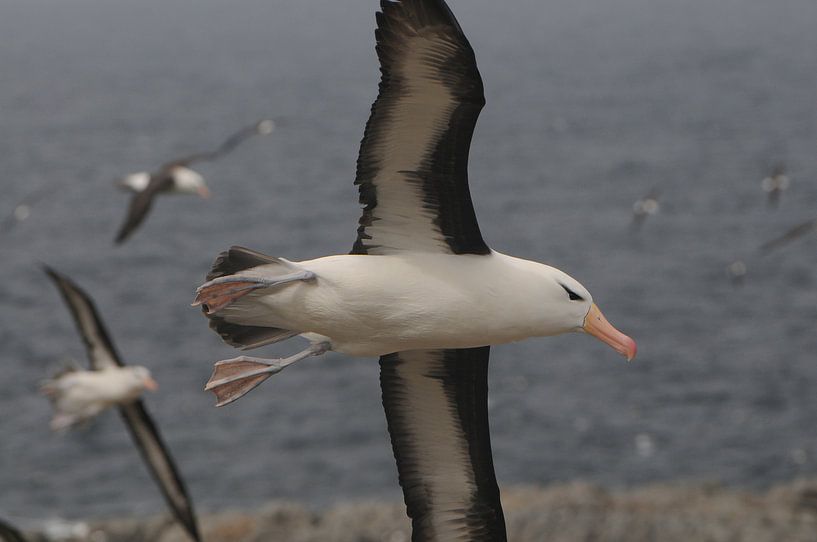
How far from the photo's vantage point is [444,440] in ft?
24.9

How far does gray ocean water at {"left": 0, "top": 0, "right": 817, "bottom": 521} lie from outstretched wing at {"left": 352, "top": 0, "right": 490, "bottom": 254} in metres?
21.5

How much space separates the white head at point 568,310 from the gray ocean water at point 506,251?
69.3 feet

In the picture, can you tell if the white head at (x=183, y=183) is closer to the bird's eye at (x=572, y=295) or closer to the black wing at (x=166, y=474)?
the black wing at (x=166, y=474)

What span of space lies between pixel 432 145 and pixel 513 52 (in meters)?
141

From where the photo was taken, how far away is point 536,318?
668 centimetres

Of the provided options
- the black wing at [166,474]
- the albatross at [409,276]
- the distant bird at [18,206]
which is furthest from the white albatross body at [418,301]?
the distant bird at [18,206]

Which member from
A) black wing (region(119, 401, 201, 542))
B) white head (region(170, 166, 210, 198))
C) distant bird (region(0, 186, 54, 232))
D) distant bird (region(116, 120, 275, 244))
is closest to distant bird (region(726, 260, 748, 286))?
distant bird (region(0, 186, 54, 232))

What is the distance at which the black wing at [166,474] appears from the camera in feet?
45.2

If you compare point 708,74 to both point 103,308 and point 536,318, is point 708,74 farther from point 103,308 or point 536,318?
point 536,318

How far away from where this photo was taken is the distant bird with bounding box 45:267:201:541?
13.8 m

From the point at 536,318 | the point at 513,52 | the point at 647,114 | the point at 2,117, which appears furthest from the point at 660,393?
the point at 513,52

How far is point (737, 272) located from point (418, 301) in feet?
110

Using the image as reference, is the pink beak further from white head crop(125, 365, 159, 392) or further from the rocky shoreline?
the rocky shoreline

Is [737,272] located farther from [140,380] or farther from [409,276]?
[409,276]
